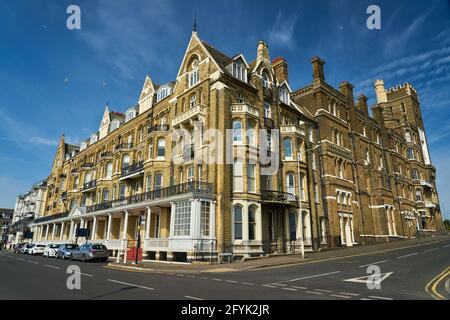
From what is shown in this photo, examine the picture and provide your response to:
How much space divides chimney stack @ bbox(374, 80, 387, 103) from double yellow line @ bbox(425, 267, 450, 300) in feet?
192

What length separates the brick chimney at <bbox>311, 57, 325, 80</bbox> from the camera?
123 feet

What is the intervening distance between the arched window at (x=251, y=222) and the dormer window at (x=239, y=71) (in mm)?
12510

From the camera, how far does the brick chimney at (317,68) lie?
3759 cm

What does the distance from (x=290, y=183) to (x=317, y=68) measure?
1763 cm

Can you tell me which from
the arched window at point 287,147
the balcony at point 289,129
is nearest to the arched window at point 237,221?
the arched window at point 287,147

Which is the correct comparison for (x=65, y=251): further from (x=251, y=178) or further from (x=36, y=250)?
(x=251, y=178)

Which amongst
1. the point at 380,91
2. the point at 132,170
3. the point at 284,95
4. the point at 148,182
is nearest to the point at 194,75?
the point at 284,95

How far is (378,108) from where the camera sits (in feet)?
165

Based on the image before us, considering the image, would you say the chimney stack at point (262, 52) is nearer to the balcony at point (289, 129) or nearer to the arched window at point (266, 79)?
the arched window at point (266, 79)

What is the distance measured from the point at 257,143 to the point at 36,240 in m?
51.8

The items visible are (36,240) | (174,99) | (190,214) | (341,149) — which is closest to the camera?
(190,214)

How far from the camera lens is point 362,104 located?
4634 cm

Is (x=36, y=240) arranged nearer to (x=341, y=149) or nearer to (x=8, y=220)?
(x=341, y=149)
